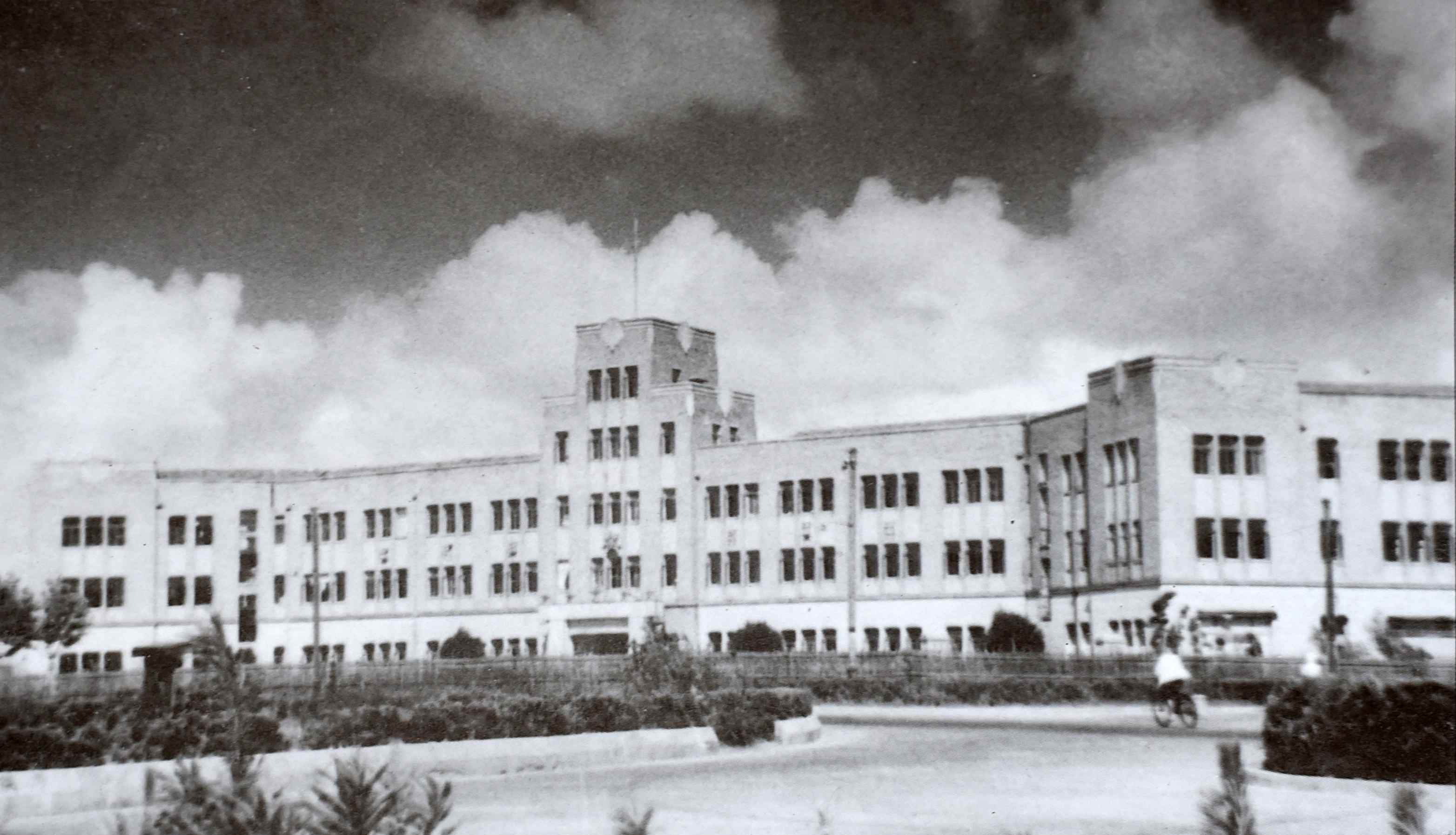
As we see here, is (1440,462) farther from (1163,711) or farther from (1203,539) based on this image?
(1163,711)

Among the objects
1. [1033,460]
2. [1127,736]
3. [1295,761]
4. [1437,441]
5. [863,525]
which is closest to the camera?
[1295,761]

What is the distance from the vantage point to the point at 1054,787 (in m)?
16.9

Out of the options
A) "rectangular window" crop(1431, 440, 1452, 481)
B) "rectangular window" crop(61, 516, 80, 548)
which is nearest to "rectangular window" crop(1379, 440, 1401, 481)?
"rectangular window" crop(1431, 440, 1452, 481)

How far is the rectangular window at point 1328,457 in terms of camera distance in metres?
Result: 44.2

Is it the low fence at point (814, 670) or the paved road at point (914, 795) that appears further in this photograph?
the low fence at point (814, 670)

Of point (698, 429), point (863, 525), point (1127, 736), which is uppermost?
point (698, 429)

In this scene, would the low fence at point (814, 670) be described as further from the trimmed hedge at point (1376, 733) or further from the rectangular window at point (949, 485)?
the trimmed hedge at point (1376, 733)

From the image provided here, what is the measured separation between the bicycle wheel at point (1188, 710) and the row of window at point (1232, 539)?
17.9 m

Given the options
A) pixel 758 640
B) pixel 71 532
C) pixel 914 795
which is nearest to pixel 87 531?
pixel 71 532

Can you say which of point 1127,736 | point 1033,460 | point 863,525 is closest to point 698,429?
point 863,525

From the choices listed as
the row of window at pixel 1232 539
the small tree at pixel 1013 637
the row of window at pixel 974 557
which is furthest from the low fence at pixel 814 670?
the row of window at pixel 974 557

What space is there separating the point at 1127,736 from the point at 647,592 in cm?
3330

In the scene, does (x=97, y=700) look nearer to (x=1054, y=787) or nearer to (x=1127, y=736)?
(x=1054, y=787)

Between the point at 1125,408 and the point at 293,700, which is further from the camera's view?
the point at 1125,408
